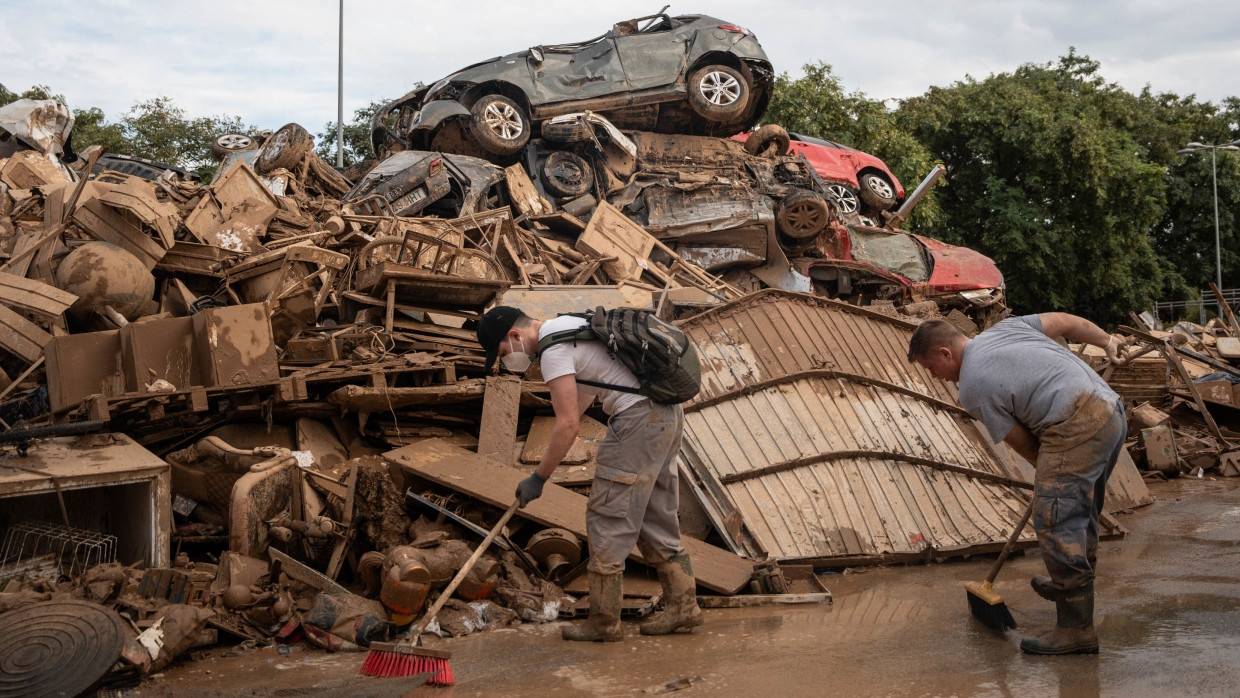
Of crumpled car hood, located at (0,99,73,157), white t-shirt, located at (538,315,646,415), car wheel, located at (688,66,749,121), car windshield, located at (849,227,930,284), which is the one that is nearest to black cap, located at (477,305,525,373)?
white t-shirt, located at (538,315,646,415)

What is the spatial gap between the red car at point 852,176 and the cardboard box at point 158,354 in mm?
13272

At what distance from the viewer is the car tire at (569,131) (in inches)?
571

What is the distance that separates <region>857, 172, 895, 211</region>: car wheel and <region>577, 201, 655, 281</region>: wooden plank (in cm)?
731

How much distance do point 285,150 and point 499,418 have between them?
7.96 metres

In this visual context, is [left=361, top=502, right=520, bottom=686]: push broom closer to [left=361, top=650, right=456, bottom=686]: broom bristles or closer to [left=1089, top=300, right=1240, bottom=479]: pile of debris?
[left=361, top=650, right=456, bottom=686]: broom bristles

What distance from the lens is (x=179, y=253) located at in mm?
9469

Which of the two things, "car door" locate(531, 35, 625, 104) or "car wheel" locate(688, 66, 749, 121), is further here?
"car wheel" locate(688, 66, 749, 121)

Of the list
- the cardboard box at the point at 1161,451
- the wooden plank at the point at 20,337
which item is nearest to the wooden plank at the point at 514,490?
the wooden plank at the point at 20,337

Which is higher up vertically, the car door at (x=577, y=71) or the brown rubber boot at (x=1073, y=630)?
the car door at (x=577, y=71)

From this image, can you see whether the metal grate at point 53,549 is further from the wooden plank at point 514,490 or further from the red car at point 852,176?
the red car at point 852,176

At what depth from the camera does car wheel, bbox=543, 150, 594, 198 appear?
47.4 ft

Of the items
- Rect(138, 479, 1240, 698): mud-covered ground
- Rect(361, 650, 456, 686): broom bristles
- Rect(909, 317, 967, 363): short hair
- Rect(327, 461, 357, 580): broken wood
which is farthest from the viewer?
Rect(327, 461, 357, 580): broken wood

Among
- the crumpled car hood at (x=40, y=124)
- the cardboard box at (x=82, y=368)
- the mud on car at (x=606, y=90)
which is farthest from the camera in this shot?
the mud on car at (x=606, y=90)

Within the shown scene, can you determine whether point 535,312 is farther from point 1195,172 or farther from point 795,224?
point 1195,172
